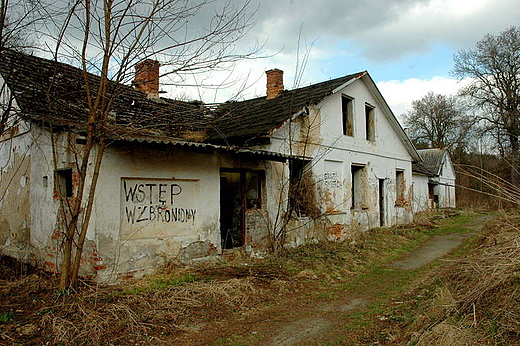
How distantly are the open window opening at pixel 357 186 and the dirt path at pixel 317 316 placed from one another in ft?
18.9

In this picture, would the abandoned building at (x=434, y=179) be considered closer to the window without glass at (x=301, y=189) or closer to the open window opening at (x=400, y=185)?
the open window opening at (x=400, y=185)

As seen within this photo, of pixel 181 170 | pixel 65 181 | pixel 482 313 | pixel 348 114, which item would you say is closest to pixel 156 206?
pixel 181 170

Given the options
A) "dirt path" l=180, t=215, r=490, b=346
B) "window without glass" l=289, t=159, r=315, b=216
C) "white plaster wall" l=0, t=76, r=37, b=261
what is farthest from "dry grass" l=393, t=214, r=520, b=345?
"white plaster wall" l=0, t=76, r=37, b=261

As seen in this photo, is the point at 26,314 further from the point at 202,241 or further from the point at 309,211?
the point at 309,211

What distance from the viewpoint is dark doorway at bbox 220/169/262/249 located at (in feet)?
33.0

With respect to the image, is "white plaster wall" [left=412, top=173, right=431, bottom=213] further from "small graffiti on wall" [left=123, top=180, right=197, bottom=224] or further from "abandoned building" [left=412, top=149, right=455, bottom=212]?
"small graffiti on wall" [left=123, top=180, right=197, bottom=224]

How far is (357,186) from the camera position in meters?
14.6

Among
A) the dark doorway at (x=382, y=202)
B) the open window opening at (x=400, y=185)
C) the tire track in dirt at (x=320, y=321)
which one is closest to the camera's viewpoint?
the tire track in dirt at (x=320, y=321)

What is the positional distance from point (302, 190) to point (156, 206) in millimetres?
4864

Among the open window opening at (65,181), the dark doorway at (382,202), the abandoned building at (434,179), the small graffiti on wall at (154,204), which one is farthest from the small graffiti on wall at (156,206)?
the abandoned building at (434,179)

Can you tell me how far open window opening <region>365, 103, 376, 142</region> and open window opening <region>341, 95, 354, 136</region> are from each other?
4.62ft

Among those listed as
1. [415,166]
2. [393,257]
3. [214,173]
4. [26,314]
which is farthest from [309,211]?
[415,166]

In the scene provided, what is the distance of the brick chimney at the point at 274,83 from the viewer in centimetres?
1406

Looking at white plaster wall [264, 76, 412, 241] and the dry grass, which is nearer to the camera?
the dry grass
